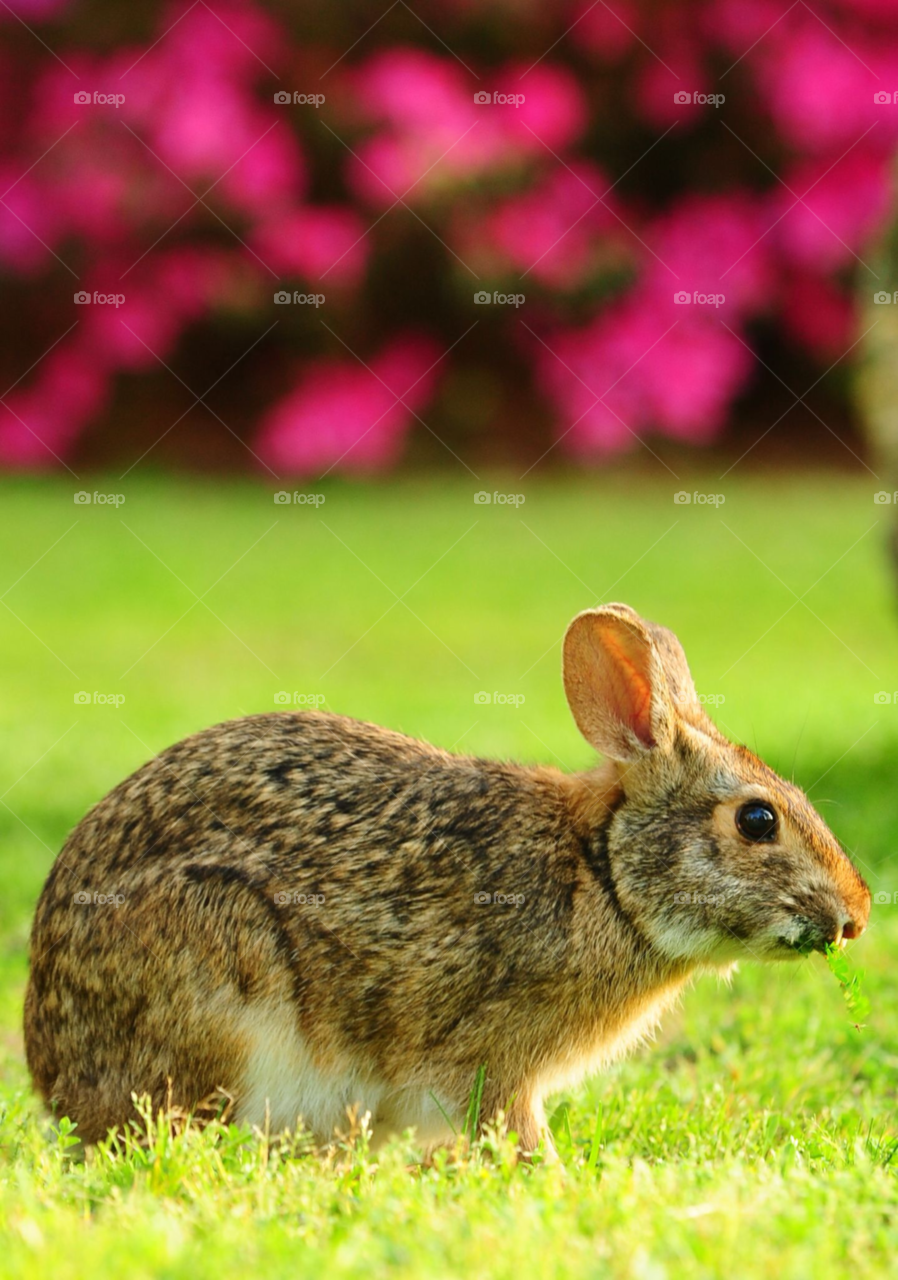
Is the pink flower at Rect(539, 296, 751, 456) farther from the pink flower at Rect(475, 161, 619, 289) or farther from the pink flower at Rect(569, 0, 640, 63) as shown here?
the pink flower at Rect(569, 0, 640, 63)

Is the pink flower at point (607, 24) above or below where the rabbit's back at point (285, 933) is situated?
above

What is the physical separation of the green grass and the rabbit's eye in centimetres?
76

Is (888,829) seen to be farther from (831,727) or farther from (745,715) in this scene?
(745,715)

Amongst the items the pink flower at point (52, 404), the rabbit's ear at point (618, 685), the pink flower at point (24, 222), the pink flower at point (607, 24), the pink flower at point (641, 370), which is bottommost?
the rabbit's ear at point (618, 685)

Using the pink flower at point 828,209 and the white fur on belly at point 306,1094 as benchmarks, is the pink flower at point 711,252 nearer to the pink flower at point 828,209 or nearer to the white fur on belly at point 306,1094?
the pink flower at point 828,209

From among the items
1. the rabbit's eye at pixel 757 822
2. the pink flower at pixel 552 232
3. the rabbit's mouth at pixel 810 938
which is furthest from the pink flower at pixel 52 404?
the rabbit's mouth at pixel 810 938

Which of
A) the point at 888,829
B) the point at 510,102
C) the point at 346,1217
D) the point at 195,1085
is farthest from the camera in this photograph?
the point at 510,102

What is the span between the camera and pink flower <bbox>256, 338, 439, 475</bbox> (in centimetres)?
1791

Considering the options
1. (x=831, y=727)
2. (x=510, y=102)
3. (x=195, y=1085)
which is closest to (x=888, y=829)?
(x=831, y=727)

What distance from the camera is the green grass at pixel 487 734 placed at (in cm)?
309

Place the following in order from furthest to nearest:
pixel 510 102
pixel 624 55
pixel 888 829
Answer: pixel 624 55 < pixel 510 102 < pixel 888 829

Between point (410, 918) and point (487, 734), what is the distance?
5.67 m

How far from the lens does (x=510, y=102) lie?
1719 cm

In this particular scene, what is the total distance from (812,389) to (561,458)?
320 centimetres
